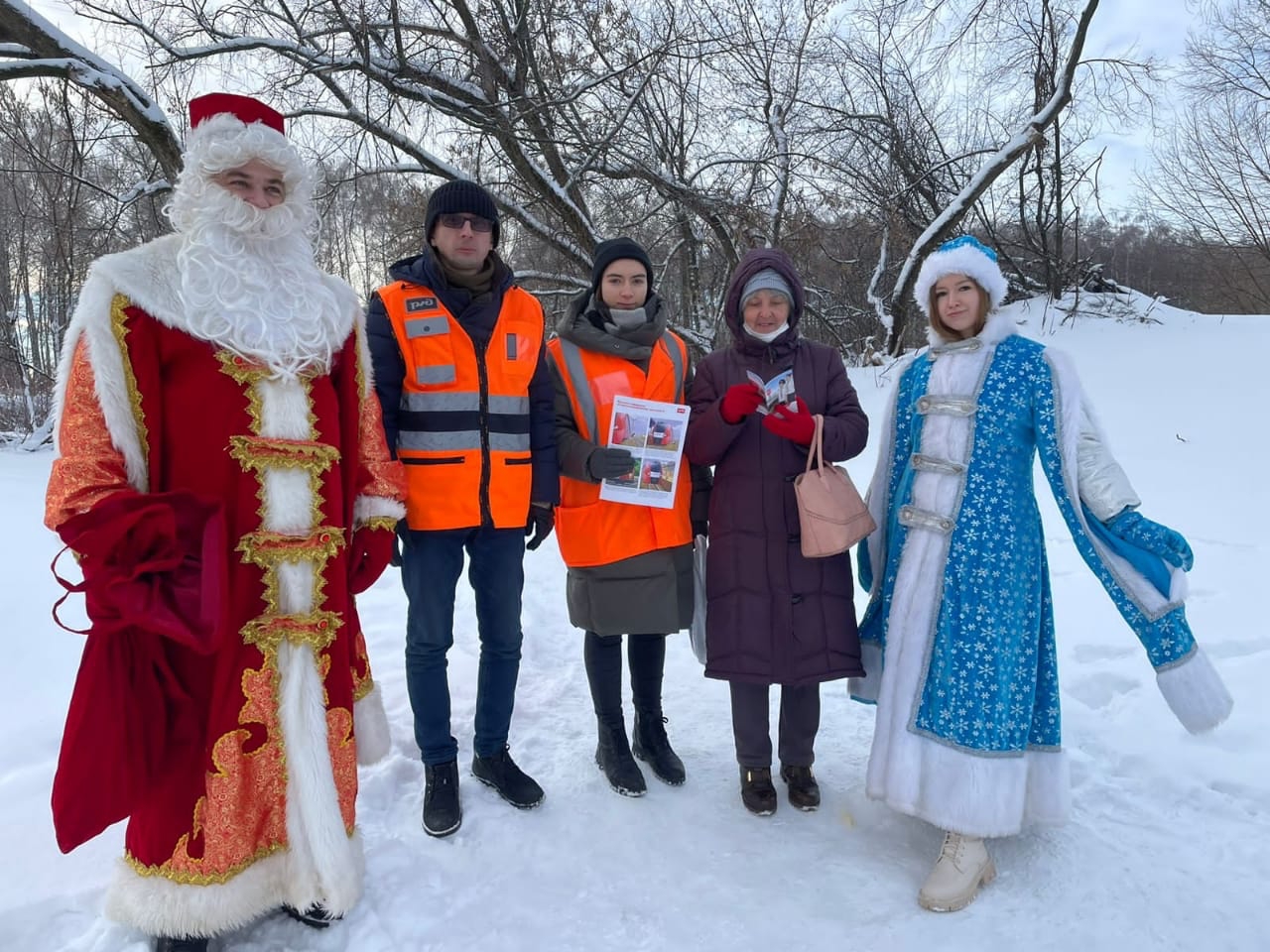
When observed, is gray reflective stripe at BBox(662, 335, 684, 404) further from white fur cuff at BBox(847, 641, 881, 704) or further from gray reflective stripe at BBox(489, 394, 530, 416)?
white fur cuff at BBox(847, 641, 881, 704)

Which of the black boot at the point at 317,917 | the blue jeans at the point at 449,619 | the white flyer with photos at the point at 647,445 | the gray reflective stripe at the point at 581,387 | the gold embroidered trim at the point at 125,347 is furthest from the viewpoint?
the gray reflective stripe at the point at 581,387

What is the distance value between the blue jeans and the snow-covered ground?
0.31 metres

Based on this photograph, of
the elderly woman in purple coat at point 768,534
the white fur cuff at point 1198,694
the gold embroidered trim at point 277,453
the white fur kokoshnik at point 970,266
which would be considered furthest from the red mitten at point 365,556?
the white fur cuff at point 1198,694

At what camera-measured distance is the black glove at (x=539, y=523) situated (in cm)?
289

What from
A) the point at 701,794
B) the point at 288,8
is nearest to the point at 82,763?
the point at 701,794

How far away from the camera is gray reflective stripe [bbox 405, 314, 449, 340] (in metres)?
2.62

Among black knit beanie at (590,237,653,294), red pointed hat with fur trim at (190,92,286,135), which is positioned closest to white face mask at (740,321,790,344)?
black knit beanie at (590,237,653,294)

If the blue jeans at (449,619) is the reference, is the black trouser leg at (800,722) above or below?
below

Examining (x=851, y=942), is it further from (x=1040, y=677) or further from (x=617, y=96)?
(x=617, y=96)

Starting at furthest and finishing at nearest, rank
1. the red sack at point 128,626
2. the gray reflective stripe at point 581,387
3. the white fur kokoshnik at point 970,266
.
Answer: the gray reflective stripe at point 581,387 → the white fur kokoshnik at point 970,266 → the red sack at point 128,626

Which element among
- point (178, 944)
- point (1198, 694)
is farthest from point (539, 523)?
point (1198, 694)

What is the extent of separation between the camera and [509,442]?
2707 millimetres

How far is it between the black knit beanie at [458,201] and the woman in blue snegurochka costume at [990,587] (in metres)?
1.56

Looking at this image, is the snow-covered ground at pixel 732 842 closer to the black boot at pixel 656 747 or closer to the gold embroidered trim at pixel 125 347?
the black boot at pixel 656 747
